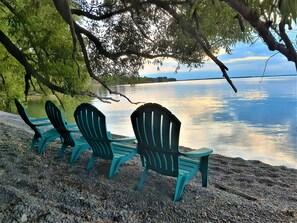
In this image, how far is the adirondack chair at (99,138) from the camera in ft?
13.3

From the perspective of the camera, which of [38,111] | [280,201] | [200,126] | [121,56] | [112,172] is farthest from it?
[38,111]

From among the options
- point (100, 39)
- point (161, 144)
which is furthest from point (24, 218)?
point (100, 39)

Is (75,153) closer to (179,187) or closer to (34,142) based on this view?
(34,142)

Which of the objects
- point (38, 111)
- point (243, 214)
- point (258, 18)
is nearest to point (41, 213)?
point (243, 214)

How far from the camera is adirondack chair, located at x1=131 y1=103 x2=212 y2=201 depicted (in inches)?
132

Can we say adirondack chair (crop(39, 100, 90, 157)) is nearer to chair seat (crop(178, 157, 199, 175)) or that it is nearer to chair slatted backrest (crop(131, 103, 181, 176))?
chair slatted backrest (crop(131, 103, 181, 176))

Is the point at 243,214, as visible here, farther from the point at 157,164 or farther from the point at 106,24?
the point at 106,24

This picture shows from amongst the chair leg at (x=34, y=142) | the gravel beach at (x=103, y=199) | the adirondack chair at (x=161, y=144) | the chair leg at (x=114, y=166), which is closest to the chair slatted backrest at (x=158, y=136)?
the adirondack chair at (x=161, y=144)

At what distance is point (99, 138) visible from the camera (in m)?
4.15

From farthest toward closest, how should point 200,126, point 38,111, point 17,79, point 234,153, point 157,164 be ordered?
point 38,111
point 200,126
point 17,79
point 234,153
point 157,164

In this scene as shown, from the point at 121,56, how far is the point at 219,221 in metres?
5.46

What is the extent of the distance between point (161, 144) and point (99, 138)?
3.30 ft

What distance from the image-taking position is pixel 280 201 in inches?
179

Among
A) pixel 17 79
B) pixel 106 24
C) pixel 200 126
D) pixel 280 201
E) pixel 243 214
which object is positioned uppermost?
pixel 106 24
